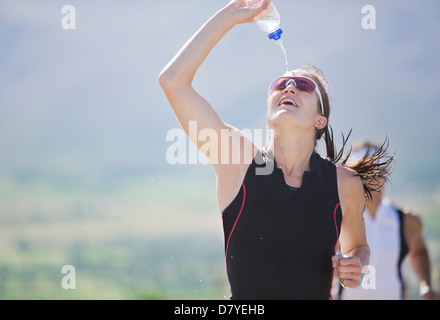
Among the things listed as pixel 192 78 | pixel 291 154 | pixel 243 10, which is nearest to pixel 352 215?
pixel 291 154

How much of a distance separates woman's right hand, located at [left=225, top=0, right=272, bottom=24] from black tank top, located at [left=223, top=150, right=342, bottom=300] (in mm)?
1024

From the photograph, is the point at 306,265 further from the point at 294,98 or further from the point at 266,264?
the point at 294,98

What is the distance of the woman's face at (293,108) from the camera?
3609 mm

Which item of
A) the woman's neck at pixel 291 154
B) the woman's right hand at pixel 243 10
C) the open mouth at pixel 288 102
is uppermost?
the woman's right hand at pixel 243 10

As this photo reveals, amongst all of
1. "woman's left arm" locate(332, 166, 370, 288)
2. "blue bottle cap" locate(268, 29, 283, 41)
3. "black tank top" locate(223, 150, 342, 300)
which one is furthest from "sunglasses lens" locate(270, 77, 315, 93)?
"black tank top" locate(223, 150, 342, 300)

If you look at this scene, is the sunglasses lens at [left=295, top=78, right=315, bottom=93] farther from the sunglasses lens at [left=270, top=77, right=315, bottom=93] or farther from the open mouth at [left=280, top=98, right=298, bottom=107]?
the open mouth at [left=280, top=98, right=298, bottom=107]

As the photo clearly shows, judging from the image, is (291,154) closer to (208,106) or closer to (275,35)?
(208,106)

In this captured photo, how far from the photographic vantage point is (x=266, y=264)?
3.17m

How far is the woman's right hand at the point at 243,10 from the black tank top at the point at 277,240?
1.02 meters

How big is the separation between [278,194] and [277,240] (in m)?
0.29

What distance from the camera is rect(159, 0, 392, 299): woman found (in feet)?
10.5

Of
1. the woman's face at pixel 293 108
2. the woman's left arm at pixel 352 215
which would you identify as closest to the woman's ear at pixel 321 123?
the woman's face at pixel 293 108

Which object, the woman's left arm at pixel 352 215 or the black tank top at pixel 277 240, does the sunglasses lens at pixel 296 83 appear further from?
the black tank top at pixel 277 240
